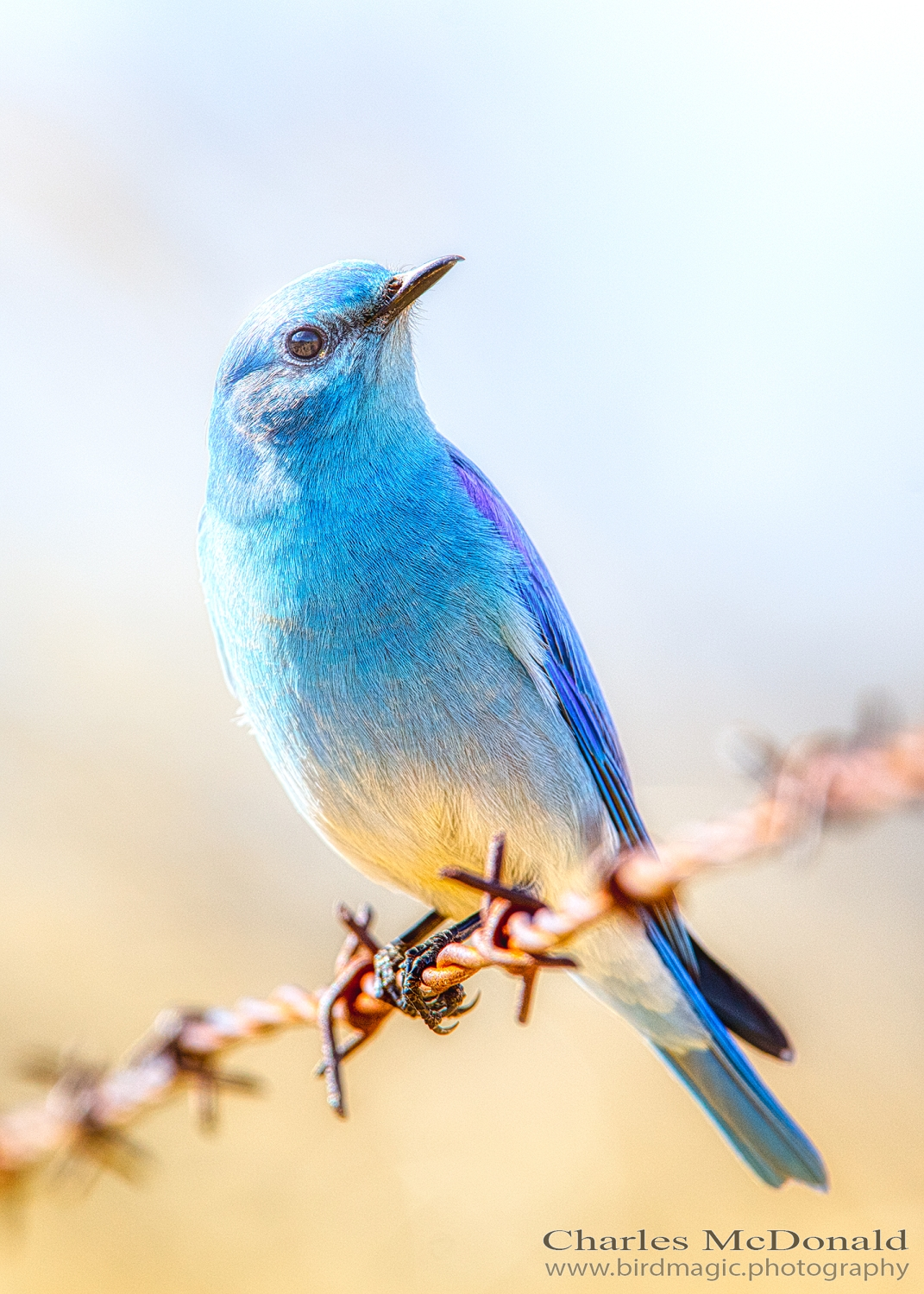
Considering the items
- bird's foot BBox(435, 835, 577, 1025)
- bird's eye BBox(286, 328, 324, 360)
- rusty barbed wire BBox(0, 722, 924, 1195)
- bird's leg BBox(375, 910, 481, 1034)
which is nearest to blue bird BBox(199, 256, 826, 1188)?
bird's eye BBox(286, 328, 324, 360)

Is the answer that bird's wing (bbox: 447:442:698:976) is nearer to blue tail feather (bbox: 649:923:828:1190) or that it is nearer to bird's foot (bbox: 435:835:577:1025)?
blue tail feather (bbox: 649:923:828:1190)

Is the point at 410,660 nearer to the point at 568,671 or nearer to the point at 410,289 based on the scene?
the point at 568,671

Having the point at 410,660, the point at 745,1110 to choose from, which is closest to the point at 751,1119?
the point at 745,1110

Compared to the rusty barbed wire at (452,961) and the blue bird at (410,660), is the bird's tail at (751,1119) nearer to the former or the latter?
the blue bird at (410,660)

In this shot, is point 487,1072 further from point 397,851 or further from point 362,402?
point 362,402

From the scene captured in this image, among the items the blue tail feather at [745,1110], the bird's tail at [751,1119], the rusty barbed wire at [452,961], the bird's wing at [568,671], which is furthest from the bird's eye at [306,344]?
the bird's tail at [751,1119]

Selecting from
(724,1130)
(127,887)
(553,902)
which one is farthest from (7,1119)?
(127,887)
